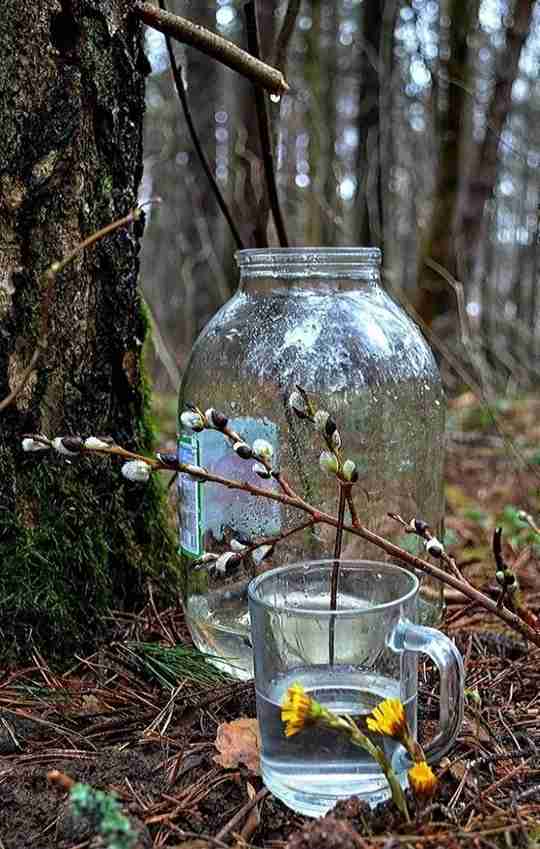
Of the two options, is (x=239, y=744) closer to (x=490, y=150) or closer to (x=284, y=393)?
(x=284, y=393)

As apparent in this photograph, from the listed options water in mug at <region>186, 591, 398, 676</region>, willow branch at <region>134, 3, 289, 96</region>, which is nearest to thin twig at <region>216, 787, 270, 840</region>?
water in mug at <region>186, 591, 398, 676</region>

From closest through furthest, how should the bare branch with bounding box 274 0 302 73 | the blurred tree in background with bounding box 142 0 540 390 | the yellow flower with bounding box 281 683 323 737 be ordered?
the yellow flower with bounding box 281 683 323 737
the bare branch with bounding box 274 0 302 73
the blurred tree in background with bounding box 142 0 540 390

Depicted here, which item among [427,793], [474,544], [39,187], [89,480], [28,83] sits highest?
[28,83]

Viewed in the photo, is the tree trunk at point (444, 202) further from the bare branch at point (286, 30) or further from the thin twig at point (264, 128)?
the thin twig at point (264, 128)

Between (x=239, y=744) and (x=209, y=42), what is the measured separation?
4.34 ft

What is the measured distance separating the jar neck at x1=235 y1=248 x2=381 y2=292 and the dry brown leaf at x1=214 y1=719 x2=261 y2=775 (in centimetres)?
87

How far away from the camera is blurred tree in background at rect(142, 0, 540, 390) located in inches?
208

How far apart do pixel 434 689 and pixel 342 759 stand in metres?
0.43

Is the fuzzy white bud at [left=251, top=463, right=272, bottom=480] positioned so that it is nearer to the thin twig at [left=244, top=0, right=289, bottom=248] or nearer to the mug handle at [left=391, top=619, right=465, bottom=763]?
the mug handle at [left=391, top=619, right=465, bottom=763]

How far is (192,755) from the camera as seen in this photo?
1.24 metres

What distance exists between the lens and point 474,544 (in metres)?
2.71

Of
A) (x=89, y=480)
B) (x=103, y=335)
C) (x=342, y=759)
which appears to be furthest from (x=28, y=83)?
(x=342, y=759)

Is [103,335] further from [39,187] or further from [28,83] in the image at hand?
[28,83]

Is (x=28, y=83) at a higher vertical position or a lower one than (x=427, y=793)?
higher
